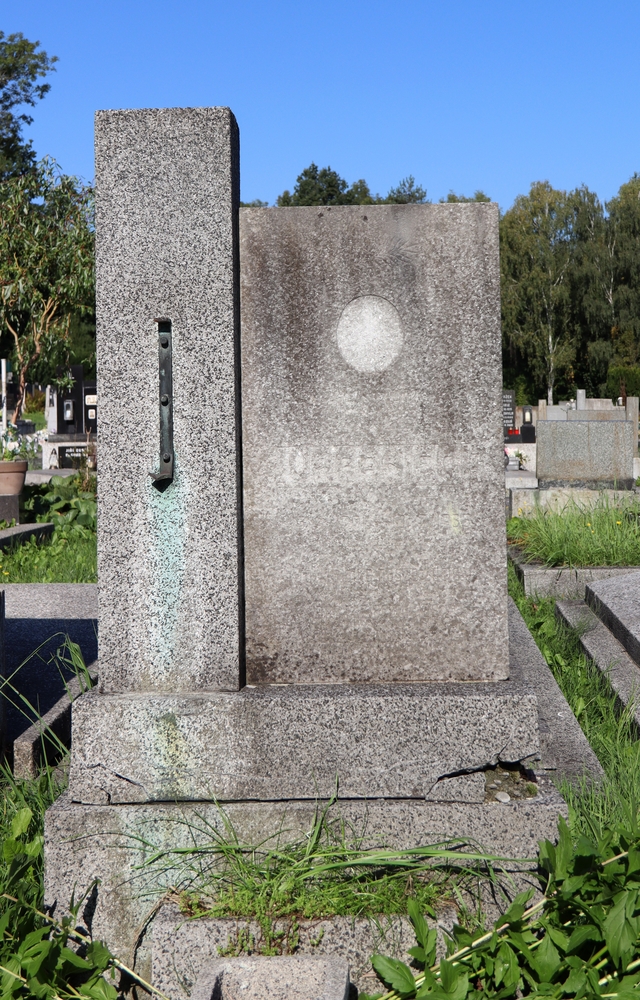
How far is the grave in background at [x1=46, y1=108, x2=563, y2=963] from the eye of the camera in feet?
6.81

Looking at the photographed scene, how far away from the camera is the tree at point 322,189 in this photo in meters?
52.0

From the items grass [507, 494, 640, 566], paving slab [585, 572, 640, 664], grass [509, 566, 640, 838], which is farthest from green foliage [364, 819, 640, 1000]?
grass [507, 494, 640, 566]

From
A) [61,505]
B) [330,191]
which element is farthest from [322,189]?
[61,505]

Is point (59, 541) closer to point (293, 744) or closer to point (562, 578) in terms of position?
point (562, 578)

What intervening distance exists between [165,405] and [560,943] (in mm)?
1388

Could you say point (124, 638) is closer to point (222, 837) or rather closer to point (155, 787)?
point (155, 787)

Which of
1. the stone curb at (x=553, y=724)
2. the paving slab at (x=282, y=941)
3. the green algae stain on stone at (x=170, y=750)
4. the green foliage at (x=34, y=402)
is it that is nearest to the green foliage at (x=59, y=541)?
the stone curb at (x=553, y=724)

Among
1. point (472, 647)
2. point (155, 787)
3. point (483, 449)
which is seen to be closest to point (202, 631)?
point (155, 787)

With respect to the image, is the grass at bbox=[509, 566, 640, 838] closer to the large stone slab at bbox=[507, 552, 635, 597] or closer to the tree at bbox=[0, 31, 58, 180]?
the large stone slab at bbox=[507, 552, 635, 597]

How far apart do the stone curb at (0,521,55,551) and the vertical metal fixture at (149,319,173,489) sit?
5.00m

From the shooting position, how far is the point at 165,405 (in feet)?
6.93

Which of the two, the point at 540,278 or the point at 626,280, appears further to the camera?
the point at 626,280

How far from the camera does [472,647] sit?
2.23m

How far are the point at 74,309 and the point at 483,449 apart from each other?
12001 mm
